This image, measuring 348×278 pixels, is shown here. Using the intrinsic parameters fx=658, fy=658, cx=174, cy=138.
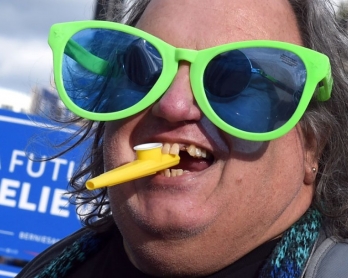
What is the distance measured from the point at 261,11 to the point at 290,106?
0.26m

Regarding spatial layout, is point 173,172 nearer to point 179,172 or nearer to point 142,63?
point 179,172

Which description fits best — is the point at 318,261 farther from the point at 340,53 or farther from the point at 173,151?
the point at 340,53

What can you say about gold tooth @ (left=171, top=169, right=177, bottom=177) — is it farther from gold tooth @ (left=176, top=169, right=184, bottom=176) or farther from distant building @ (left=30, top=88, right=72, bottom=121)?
distant building @ (left=30, top=88, right=72, bottom=121)

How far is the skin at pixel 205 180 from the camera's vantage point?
1436 millimetres

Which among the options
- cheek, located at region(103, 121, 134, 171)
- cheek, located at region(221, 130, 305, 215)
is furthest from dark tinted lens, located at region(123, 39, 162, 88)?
cheek, located at region(221, 130, 305, 215)

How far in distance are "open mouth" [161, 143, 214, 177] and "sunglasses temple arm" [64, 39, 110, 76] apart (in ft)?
1.01

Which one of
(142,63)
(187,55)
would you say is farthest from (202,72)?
(142,63)

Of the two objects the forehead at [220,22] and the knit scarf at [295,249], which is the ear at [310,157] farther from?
the forehead at [220,22]

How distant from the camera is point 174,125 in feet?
4.74

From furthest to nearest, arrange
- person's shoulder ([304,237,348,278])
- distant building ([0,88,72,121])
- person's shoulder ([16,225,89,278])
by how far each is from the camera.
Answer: distant building ([0,88,72,121]) < person's shoulder ([16,225,89,278]) < person's shoulder ([304,237,348,278])

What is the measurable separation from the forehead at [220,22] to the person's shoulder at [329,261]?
49 cm

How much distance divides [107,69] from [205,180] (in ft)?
1.33

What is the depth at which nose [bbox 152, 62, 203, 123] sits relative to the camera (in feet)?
4.65

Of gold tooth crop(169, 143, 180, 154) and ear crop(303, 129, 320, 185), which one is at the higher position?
gold tooth crop(169, 143, 180, 154)
